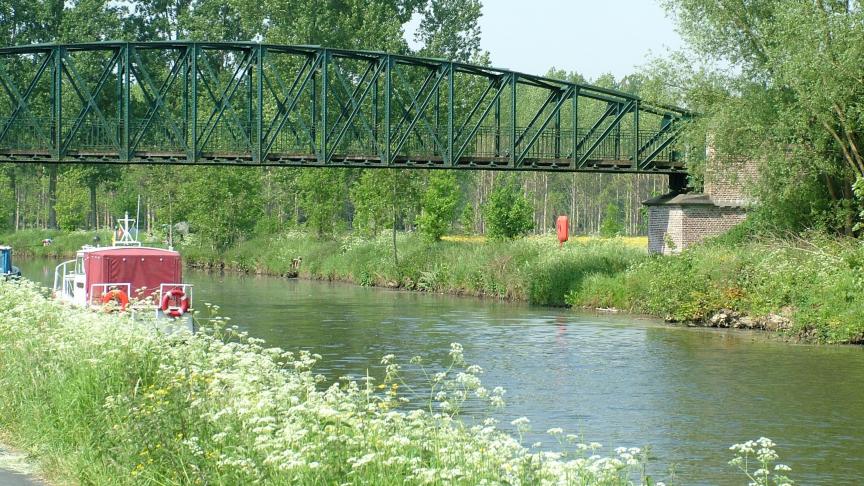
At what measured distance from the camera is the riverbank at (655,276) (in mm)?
36188

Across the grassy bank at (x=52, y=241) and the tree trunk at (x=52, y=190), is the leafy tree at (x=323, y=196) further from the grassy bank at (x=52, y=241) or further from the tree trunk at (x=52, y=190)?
the tree trunk at (x=52, y=190)

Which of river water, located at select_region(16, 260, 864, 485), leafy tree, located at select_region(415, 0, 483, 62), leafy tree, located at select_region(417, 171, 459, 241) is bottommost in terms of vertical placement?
river water, located at select_region(16, 260, 864, 485)

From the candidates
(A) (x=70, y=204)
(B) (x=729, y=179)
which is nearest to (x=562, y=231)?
(B) (x=729, y=179)

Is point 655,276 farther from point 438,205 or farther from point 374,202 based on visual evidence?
point 374,202

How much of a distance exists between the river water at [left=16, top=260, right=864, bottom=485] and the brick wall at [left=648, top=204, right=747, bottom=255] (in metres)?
6.07

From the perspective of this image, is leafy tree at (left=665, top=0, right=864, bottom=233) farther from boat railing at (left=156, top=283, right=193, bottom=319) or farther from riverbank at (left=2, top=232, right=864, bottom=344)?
boat railing at (left=156, top=283, right=193, bottom=319)

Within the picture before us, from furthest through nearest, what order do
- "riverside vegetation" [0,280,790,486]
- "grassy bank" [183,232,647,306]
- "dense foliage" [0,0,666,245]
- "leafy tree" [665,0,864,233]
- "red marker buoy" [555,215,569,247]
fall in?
"dense foliage" [0,0,666,245]
"red marker buoy" [555,215,569,247]
"grassy bank" [183,232,647,306]
"leafy tree" [665,0,864,233]
"riverside vegetation" [0,280,790,486]

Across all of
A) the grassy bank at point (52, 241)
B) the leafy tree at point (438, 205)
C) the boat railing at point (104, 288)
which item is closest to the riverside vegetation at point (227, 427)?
the boat railing at point (104, 288)

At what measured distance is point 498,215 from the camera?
67312mm

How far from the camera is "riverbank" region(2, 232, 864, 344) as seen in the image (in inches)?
1425

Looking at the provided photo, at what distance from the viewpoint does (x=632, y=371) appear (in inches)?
1174

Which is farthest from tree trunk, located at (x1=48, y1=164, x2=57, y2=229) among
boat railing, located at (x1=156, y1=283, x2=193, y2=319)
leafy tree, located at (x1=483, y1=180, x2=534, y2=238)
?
boat railing, located at (x1=156, y1=283, x2=193, y2=319)

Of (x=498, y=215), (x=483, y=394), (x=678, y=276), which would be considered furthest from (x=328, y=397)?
(x=498, y=215)

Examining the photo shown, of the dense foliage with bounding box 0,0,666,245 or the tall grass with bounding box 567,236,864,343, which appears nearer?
the tall grass with bounding box 567,236,864,343
